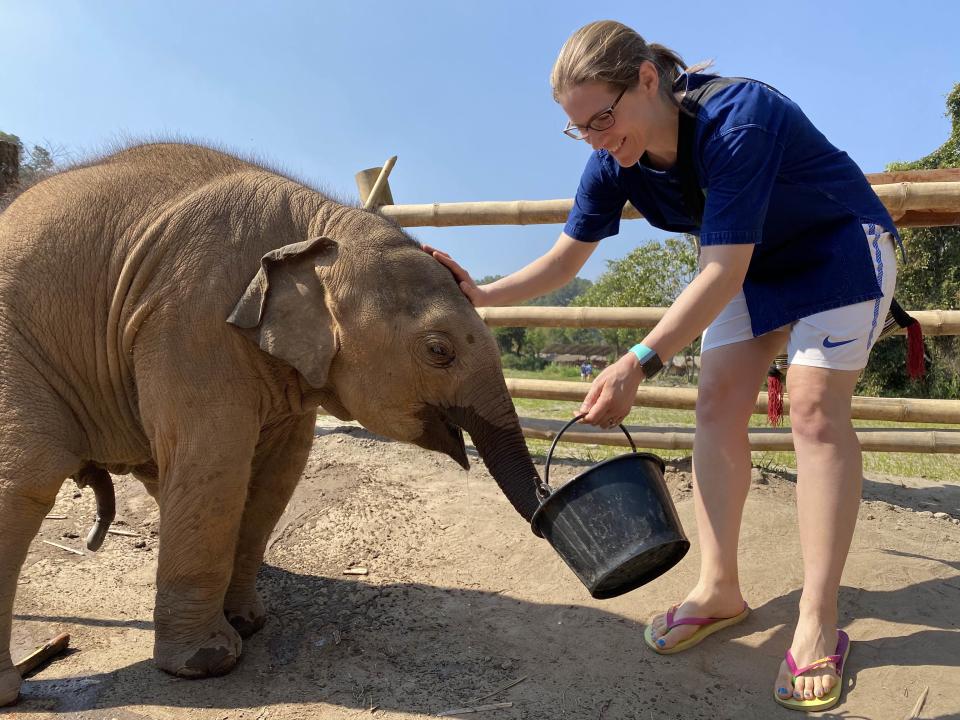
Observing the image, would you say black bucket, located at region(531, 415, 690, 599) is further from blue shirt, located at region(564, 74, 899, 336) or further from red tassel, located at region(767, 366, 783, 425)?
red tassel, located at region(767, 366, 783, 425)

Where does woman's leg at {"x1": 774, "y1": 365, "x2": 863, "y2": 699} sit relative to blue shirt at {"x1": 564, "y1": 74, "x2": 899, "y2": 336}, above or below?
below

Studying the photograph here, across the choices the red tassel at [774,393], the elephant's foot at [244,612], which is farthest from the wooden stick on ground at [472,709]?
the red tassel at [774,393]

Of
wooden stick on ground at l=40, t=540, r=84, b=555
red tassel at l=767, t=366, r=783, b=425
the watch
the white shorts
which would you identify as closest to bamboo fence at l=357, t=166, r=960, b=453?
red tassel at l=767, t=366, r=783, b=425

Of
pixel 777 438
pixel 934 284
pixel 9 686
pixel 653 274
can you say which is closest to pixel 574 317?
pixel 777 438

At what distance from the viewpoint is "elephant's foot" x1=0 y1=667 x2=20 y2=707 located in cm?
278

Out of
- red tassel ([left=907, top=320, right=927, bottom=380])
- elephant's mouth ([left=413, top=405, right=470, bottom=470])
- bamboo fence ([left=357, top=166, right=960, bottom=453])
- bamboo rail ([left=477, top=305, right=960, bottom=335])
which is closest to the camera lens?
elephant's mouth ([left=413, top=405, right=470, bottom=470])

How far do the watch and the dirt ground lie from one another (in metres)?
1.24

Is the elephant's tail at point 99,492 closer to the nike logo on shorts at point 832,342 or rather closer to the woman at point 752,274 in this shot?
the woman at point 752,274

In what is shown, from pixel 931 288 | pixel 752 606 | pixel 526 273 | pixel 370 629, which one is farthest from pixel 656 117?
pixel 931 288

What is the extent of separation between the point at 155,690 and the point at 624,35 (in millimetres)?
2825

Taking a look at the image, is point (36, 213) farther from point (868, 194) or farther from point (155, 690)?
point (868, 194)

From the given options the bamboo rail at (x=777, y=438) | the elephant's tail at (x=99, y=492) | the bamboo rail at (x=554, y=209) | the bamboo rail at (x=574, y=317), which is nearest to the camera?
the elephant's tail at (x=99, y=492)

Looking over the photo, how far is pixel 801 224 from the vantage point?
2.74m

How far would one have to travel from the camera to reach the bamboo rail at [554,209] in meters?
4.80
